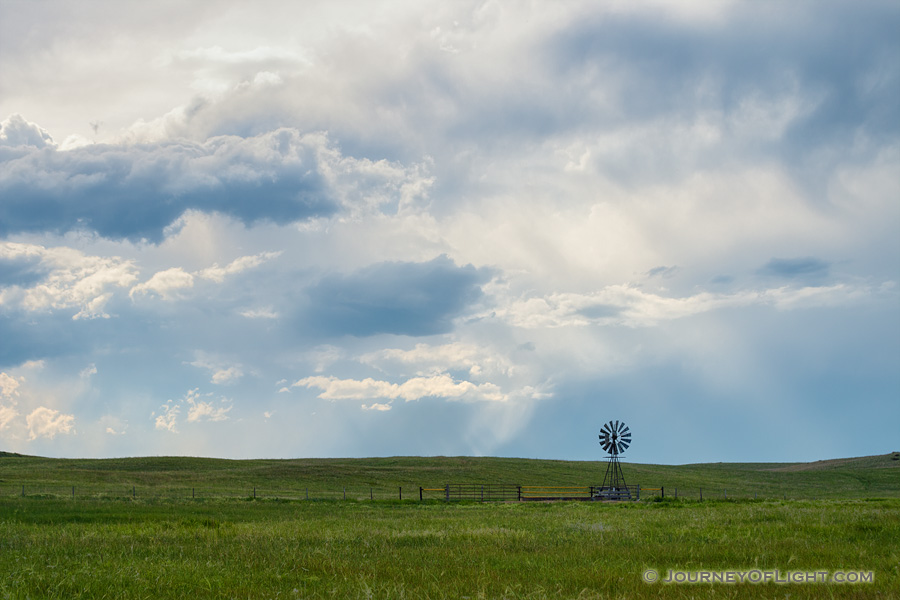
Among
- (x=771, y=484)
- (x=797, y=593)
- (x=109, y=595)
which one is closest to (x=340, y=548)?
(x=109, y=595)

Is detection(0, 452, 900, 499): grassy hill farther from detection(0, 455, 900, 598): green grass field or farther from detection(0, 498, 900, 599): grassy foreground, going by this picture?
detection(0, 498, 900, 599): grassy foreground

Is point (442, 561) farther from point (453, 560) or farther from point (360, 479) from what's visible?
point (360, 479)

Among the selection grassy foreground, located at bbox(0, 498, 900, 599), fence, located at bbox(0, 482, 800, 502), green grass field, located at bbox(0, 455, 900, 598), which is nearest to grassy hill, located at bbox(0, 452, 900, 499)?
fence, located at bbox(0, 482, 800, 502)

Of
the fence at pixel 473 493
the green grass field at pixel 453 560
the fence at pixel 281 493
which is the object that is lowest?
the fence at pixel 473 493

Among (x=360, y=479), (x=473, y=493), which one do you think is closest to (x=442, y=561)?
(x=473, y=493)

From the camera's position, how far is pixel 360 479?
84812 mm

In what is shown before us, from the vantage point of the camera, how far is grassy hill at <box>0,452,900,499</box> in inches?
2589

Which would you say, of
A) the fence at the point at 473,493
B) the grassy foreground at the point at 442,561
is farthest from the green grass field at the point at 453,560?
the fence at the point at 473,493

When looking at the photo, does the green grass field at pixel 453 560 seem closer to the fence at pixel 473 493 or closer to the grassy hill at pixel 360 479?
the grassy hill at pixel 360 479

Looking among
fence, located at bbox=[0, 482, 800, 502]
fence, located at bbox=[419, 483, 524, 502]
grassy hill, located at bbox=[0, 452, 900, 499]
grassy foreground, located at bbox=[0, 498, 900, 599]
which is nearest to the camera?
grassy foreground, located at bbox=[0, 498, 900, 599]

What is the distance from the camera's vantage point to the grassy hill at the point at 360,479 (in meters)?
65.8

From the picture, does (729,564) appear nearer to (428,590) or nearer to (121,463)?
(428,590)

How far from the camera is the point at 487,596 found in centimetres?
754

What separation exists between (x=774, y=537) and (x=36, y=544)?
52.2ft
